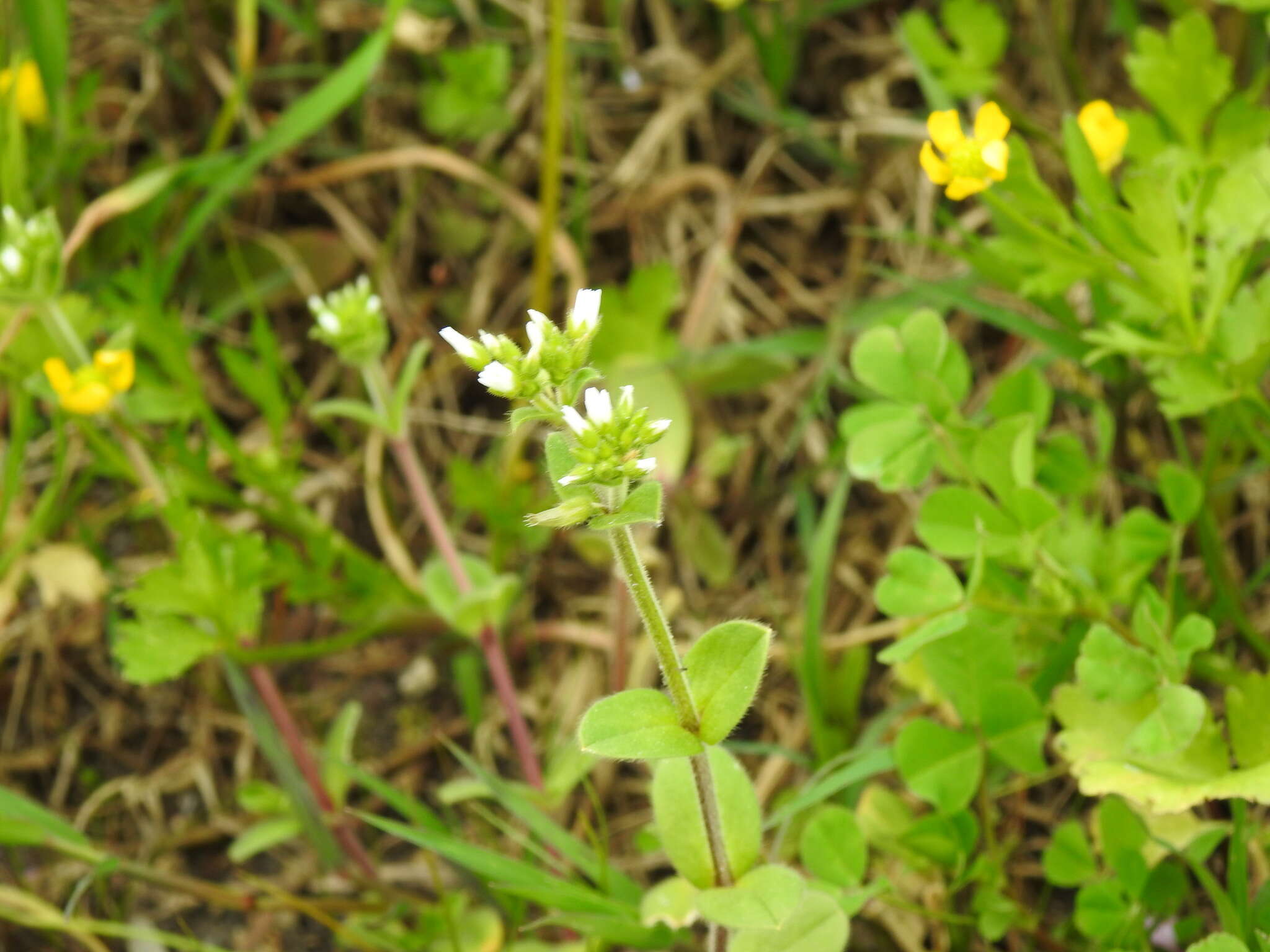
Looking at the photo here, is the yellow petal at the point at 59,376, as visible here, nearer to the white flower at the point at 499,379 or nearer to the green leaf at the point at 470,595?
the green leaf at the point at 470,595

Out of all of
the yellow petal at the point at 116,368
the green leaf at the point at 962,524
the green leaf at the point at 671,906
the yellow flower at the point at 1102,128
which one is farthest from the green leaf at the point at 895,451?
the yellow petal at the point at 116,368

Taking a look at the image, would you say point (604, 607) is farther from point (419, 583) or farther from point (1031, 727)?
point (1031, 727)

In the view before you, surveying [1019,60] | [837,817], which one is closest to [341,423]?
[837,817]

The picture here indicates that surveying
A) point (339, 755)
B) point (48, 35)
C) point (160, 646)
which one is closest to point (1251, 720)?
point (339, 755)

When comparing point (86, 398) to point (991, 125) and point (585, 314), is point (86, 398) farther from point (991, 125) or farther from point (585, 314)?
point (991, 125)

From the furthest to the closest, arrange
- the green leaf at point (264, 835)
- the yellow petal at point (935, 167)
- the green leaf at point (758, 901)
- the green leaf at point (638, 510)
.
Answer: the green leaf at point (264, 835)
the yellow petal at point (935, 167)
the green leaf at point (758, 901)
the green leaf at point (638, 510)
